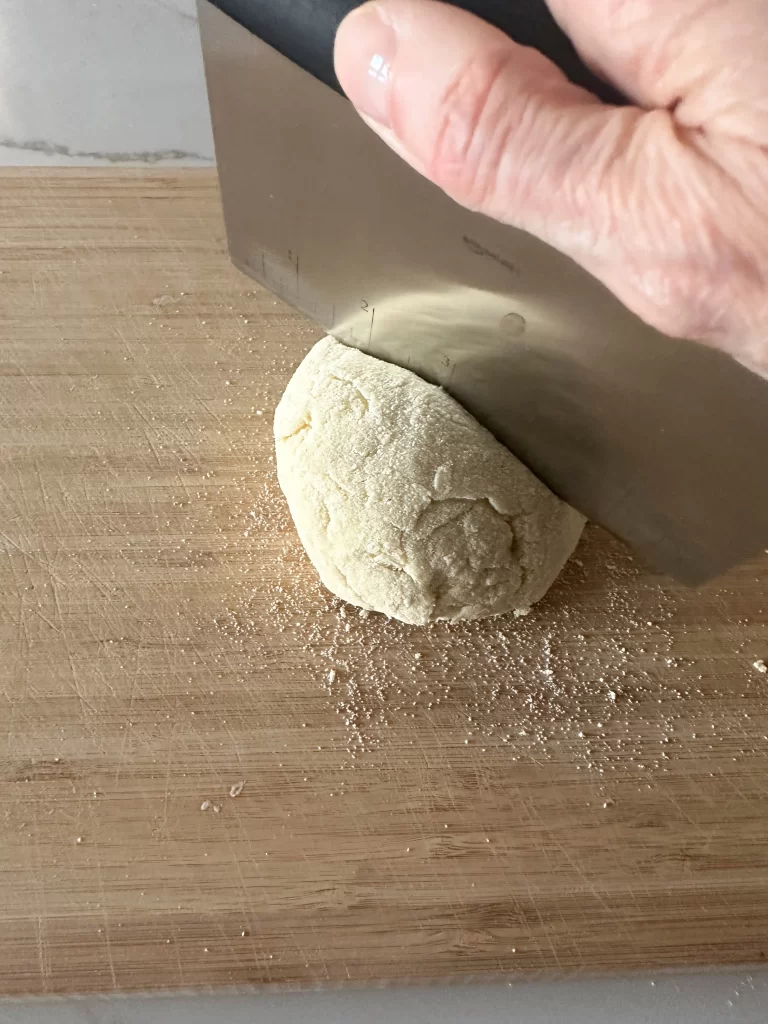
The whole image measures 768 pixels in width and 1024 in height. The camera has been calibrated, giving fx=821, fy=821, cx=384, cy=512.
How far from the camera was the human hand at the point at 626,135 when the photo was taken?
0.48 metres

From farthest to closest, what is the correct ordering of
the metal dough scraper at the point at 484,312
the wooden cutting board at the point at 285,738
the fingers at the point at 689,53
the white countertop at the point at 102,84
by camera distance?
1. the white countertop at the point at 102,84
2. the wooden cutting board at the point at 285,738
3. the metal dough scraper at the point at 484,312
4. the fingers at the point at 689,53

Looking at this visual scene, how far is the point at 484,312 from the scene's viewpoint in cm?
82

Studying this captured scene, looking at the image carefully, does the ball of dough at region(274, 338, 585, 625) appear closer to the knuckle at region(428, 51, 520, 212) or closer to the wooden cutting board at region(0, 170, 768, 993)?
the wooden cutting board at region(0, 170, 768, 993)

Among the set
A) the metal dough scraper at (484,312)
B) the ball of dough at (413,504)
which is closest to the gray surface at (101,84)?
the metal dough scraper at (484,312)

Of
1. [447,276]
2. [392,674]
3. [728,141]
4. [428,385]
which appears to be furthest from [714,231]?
[392,674]

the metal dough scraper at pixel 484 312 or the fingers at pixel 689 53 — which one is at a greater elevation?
the fingers at pixel 689 53

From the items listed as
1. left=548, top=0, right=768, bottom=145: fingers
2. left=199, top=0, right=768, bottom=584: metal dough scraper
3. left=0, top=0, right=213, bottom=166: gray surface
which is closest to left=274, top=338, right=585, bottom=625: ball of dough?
left=199, top=0, right=768, bottom=584: metal dough scraper

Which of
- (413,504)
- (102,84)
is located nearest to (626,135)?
(413,504)

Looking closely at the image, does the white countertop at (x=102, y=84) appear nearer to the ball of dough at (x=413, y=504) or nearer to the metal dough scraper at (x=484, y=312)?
the metal dough scraper at (x=484, y=312)

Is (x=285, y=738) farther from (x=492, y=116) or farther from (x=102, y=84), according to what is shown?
(x=102, y=84)

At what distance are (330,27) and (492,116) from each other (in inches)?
7.7

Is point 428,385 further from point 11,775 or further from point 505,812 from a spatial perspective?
point 11,775

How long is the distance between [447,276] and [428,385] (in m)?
0.18

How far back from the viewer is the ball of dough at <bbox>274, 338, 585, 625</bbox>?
0.93 meters
